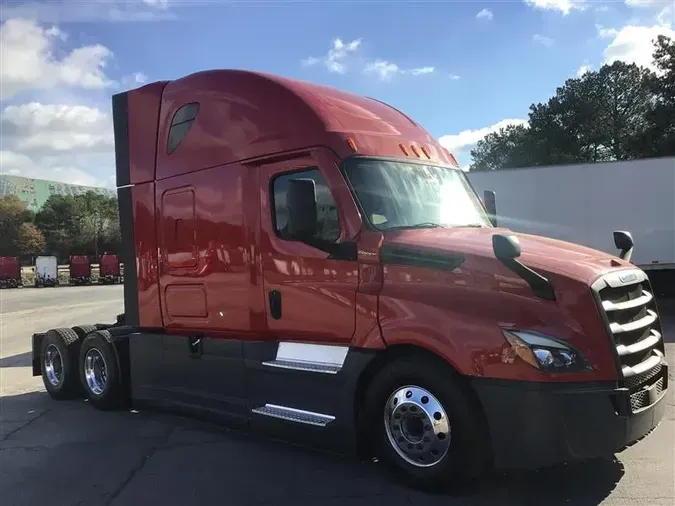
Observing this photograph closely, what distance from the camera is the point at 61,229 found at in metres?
83.8

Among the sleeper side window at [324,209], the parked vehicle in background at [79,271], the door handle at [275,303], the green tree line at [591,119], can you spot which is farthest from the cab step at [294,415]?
the green tree line at [591,119]

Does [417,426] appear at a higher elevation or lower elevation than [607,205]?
lower

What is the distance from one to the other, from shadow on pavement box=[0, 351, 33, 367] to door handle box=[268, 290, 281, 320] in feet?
25.6

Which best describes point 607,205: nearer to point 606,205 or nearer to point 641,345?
point 606,205

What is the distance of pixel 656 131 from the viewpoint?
4762 cm

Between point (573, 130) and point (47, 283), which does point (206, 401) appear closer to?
point (47, 283)

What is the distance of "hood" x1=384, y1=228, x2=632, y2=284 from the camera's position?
13.3 feet

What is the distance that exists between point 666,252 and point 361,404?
1314 centimetres

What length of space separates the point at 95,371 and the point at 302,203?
14.3 ft

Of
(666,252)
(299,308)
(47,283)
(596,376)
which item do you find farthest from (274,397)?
(47,283)

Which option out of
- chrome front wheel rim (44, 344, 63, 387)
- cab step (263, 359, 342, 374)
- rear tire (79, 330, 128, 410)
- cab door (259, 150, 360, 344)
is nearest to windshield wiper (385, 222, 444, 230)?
cab door (259, 150, 360, 344)

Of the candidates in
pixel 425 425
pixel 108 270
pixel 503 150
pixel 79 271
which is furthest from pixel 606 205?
pixel 503 150

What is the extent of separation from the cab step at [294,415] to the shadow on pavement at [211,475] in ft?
1.38

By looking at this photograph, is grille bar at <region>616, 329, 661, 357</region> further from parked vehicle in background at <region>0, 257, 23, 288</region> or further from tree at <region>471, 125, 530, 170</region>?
tree at <region>471, 125, 530, 170</region>
